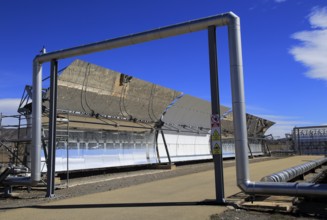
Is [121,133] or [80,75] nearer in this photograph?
[80,75]

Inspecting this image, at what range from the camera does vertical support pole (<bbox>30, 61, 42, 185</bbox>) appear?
12.5 m

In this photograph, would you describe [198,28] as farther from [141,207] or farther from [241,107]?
[141,207]

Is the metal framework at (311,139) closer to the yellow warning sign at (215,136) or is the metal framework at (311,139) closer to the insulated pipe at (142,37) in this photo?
the yellow warning sign at (215,136)

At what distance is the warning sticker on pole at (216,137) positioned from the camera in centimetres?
1027

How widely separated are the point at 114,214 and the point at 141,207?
105cm

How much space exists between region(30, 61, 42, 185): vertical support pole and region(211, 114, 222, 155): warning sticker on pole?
19.7ft

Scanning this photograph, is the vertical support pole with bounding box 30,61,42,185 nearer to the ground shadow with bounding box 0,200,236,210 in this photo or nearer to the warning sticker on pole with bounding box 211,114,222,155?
the ground shadow with bounding box 0,200,236,210

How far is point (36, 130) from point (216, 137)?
6148mm

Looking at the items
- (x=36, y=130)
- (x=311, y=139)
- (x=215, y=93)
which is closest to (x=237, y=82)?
(x=215, y=93)

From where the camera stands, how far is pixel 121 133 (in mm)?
24562

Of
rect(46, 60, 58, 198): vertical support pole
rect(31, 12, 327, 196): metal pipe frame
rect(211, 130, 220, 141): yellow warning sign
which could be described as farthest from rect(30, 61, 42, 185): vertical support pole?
rect(211, 130, 220, 141): yellow warning sign

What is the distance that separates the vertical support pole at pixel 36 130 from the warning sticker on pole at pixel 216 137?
5989mm

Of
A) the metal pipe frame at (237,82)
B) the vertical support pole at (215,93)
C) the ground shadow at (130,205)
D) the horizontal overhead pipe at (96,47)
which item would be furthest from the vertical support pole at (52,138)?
the vertical support pole at (215,93)

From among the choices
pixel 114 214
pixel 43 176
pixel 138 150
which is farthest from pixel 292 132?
pixel 114 214
